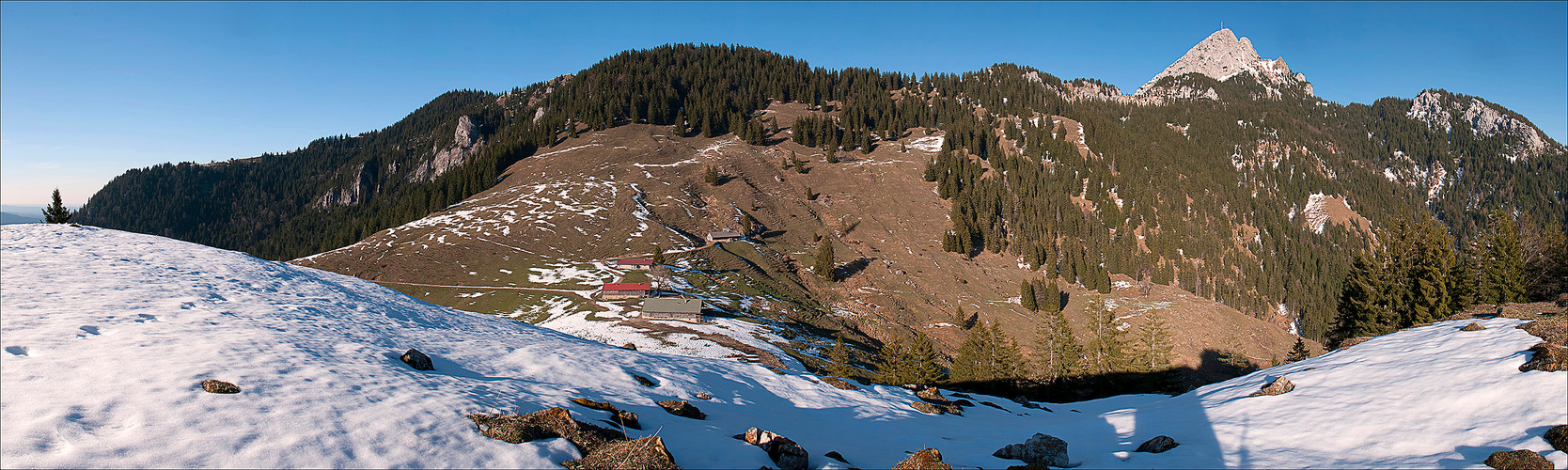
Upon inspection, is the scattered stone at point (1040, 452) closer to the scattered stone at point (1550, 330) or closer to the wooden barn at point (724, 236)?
A: the scattered stone at point (1550, 330)

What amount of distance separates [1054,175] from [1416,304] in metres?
132

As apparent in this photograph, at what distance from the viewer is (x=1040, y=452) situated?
1502 cm

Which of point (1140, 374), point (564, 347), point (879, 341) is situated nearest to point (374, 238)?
point (879, 341)

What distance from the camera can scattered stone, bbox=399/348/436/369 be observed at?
15633mm

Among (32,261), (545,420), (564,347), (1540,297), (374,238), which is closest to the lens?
(545,420)

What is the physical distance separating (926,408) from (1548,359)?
17117 mm

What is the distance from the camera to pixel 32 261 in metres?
14.2

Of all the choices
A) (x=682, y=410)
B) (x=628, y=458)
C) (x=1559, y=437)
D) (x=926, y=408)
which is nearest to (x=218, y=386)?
(x=628, y=458)

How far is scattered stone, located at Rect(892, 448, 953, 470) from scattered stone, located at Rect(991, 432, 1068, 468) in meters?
3.50

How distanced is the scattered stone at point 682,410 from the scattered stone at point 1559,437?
17944 mm

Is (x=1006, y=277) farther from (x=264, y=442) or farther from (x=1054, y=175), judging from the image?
(x=264, y=442)

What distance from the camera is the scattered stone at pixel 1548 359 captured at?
1317cm

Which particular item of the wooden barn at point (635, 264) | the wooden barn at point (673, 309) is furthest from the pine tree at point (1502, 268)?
the wooden barn at point (635, 264)

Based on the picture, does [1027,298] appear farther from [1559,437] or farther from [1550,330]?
[1559,437]
